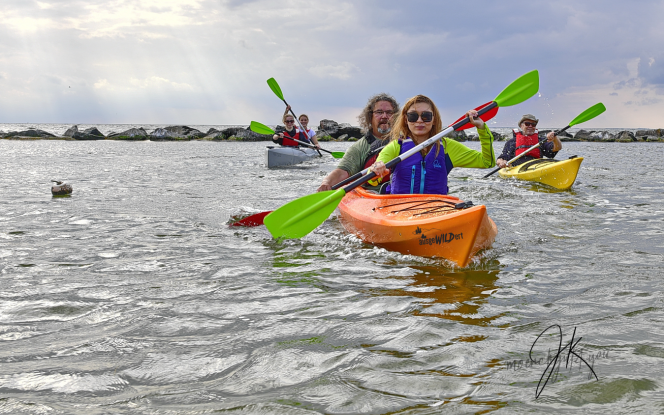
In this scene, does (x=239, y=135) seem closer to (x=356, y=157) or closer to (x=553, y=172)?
(x=553, y=172)

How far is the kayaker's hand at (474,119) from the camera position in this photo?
4918 millimetres

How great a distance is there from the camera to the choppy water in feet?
6.70

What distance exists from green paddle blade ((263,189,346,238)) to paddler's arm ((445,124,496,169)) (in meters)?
1.17

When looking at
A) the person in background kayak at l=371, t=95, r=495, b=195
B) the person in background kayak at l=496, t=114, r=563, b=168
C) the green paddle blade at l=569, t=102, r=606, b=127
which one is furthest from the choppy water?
the person in background kayak at l=496, t=114, r=563, b=168

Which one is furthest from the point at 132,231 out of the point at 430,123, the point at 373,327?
the point at 373,327

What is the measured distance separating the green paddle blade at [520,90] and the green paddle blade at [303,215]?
2264 mm

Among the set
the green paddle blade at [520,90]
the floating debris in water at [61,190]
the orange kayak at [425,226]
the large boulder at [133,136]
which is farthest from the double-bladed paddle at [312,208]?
the large boulder at [133,136]

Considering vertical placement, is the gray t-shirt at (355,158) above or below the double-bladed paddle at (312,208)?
above

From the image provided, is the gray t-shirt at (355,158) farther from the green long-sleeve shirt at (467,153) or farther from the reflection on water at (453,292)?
the reflection on water at (453,292)

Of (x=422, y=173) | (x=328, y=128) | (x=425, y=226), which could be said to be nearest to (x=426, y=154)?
(x=422, y=173)

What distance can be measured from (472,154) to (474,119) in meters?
0.35

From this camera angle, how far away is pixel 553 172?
10.3 metres

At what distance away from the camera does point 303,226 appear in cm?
514

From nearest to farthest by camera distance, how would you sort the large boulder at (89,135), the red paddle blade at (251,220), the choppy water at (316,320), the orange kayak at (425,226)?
1. the choppy water at (316,320)
2. the orange kayak at (425,226)
3. the red paddle blade at (251,220)
4. the large boulder at (89,135)
